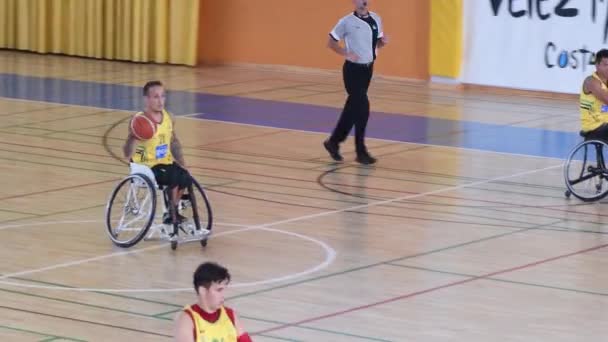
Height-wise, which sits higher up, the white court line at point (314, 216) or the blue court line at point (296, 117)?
the blue court line at point (296, 117)

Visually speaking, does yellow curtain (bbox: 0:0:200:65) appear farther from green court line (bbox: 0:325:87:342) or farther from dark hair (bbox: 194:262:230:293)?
dark hair (bbox: 194:262:230:293)

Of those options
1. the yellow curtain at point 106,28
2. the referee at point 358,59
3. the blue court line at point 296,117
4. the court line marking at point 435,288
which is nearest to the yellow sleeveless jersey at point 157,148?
the court line marking at point 435,288

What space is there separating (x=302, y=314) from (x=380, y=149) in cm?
652

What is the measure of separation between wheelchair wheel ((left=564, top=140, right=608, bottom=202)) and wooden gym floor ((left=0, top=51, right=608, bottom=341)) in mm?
163

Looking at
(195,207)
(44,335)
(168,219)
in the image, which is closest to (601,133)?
(195,207)

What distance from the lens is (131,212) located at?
31.9ft

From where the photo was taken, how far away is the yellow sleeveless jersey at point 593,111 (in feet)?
37.2

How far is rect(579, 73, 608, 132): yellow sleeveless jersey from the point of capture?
1134 centimetres

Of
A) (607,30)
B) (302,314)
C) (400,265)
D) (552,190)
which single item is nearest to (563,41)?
(607,30)

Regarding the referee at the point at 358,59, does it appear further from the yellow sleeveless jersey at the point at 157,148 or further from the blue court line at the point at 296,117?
the yellow sleeveless jersey at the point at 157,148

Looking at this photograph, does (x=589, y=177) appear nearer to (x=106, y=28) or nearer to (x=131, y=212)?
(x=131, y=212)

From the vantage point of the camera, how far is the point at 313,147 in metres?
14.2

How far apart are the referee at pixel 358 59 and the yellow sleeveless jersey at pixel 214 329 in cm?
788

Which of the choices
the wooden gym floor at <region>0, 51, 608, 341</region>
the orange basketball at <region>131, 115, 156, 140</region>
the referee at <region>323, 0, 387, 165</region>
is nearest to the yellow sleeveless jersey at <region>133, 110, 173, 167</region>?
the orange basketball at <region>131, 115, 156, 140</region>
